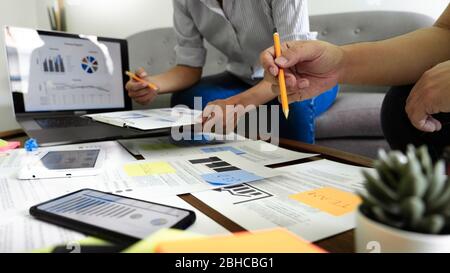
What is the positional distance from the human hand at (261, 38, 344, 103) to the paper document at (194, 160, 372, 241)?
0.16m

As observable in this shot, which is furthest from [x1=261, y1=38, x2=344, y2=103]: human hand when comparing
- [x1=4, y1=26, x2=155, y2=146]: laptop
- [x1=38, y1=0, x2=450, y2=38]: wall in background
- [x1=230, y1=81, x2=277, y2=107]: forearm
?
[x1=38, y1=0, x2=450, y2=38]: wall in background

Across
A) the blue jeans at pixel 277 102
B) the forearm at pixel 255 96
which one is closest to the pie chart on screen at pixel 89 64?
the blue jeans at pixel 277 102

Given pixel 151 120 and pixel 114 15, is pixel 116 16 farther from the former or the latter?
pixel 151 120

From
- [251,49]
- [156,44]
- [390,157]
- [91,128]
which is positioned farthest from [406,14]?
[390,157]

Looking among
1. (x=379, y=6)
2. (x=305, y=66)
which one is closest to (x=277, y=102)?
(x=305, y=66)

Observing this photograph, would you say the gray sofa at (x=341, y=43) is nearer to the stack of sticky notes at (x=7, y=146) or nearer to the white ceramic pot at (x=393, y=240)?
the stack of sticky notes at (x=7, y=146)

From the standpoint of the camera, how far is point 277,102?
874mm

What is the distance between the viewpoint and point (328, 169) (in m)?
0.46

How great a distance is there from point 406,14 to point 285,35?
90 cm

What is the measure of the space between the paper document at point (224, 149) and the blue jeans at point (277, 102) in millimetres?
217

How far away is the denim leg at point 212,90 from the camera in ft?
3.20

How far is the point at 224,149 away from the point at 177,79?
517 mm

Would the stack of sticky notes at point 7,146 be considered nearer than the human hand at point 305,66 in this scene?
No
